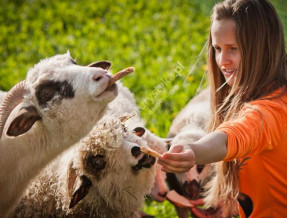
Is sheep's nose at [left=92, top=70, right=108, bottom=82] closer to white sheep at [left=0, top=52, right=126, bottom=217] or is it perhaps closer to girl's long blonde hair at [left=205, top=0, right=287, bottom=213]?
white sheep at [left=0, top=52, right=126, bottom=217]

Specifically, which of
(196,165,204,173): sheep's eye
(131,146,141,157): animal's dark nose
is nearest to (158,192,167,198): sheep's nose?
(196,165,204,173): sheep's eye

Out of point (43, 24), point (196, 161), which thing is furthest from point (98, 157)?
point (43, 24)

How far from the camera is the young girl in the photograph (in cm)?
305

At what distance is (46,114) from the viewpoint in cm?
361

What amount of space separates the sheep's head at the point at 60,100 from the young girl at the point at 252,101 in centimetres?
77

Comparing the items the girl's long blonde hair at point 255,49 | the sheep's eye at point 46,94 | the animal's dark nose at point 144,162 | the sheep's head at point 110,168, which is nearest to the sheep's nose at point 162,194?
the sheep's head at point 110,168

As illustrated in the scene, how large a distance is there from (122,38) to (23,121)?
5.88m

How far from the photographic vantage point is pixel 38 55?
→ 870 centimetres

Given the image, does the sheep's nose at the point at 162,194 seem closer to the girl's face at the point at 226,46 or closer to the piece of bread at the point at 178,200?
the piece of bread at the point at 178,200

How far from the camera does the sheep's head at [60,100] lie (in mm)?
3441

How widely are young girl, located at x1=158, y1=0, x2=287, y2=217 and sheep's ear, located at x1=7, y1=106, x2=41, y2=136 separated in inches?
46.9

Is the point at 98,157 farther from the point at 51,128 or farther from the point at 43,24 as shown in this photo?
the point at 43,24

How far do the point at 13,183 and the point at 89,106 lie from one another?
904 millimetres

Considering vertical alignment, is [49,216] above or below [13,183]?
below
